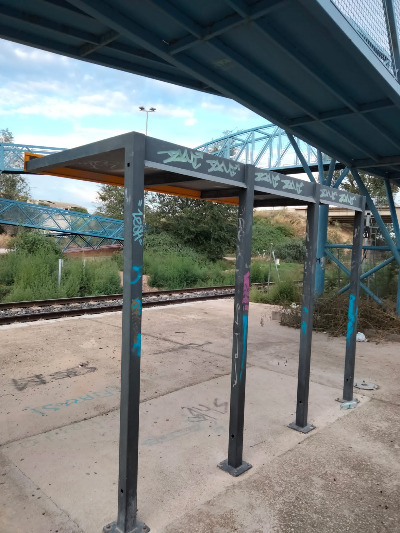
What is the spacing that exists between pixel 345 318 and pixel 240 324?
20.6 feet

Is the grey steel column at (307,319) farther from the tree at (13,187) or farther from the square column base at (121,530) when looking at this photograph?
the tree at (13,187)

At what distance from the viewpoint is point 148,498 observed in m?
3.14

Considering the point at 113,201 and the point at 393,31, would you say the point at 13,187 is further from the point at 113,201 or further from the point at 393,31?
the point at 393,31

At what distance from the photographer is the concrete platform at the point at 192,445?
297 centimetres

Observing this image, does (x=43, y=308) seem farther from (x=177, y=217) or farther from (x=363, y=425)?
(x=177, y=217)

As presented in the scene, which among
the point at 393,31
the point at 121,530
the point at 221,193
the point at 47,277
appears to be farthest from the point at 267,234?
the point at 121,530

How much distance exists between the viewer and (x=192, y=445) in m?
3.97

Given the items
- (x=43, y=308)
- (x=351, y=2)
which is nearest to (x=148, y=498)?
(x=351, y=2)

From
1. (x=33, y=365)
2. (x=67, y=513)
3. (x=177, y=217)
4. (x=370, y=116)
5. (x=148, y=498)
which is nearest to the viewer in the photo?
(x=67, y=513)

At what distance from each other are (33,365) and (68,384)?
3.28ft

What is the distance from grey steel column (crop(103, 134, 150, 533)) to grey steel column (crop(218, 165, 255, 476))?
3.41 feet

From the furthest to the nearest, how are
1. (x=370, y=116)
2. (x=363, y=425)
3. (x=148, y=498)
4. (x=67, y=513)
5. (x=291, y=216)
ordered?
(x=291, y=216) < (x=370, y=116) < (x=363, y=425) < (x=148, y=498) < (x=67, y=513)

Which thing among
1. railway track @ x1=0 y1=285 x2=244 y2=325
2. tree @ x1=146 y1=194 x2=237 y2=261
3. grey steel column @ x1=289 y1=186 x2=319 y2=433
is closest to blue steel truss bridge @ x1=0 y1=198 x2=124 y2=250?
tree @ x1=146 y1=194 x2=237 y2=261

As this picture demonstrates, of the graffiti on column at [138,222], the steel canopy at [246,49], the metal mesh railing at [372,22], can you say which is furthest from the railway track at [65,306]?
the metal mesh railing at [372,22]
